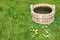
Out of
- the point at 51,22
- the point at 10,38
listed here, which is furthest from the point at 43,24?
the point at 10,38

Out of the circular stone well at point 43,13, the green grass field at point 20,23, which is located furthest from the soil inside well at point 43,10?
the green grass field at point 20,23

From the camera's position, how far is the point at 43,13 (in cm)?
309

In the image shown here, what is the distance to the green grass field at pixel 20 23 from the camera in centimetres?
284

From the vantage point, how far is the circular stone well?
9.54 feet

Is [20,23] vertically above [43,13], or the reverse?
[43,13]

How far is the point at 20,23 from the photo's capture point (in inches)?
121

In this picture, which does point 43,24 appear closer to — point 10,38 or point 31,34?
point 31,34

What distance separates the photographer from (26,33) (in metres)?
2.88

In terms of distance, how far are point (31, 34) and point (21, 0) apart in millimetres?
1011

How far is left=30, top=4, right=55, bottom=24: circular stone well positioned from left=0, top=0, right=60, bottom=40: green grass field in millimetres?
86

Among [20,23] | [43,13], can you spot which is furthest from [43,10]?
[20,23]

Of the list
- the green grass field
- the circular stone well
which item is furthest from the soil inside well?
the green grass field

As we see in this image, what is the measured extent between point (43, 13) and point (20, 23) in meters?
0.43

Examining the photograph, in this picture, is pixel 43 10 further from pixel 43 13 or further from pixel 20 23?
pixel 20 23
